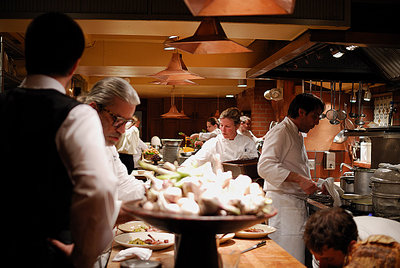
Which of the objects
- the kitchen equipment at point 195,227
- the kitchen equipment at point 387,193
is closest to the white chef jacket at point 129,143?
the kitchen equipment at point 387,193

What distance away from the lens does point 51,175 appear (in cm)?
119

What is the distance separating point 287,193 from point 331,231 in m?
1.74

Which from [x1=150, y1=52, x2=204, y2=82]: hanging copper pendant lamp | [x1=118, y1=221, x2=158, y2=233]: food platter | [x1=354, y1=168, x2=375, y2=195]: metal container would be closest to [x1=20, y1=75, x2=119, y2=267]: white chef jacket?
[x1=118, y1=221, x2=158, y2=233]: food platter

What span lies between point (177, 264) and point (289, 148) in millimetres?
2248

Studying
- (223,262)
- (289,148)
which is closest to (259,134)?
(289,148)

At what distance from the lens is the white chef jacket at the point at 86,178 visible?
3.69 ft

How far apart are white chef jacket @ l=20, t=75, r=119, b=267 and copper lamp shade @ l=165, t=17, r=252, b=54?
4.35 feet

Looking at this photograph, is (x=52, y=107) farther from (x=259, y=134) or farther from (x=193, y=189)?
(x=259, y=134)

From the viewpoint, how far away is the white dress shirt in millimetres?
3337

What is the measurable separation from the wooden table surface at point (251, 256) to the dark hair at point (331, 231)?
6.7 inches

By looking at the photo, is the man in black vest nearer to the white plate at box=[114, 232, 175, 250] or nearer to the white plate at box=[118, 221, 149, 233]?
the white plate at box=[114, 232, 175, 250]

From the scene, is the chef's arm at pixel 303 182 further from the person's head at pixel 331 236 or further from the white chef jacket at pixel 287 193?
the person's head at pixel 331 236

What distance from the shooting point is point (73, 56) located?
128 centimetres

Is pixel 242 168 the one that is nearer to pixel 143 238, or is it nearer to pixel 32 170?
pixel 143 238
